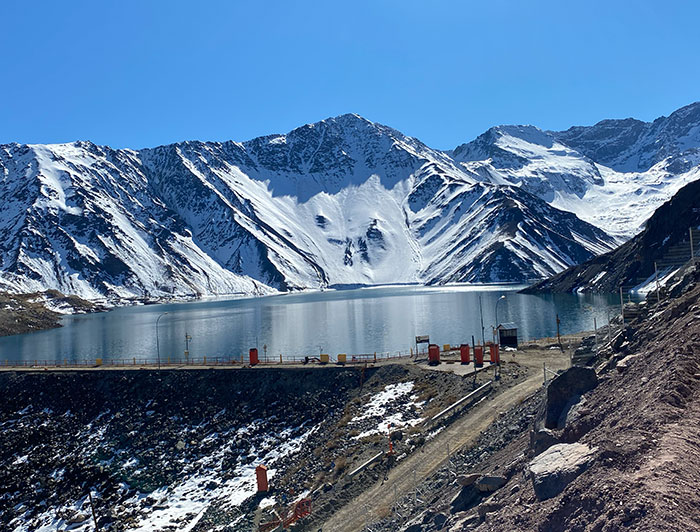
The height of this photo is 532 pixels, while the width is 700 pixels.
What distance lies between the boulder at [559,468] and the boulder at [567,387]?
157 inches

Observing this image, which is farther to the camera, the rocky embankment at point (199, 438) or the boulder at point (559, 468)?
the rocky embankment at point (199, 438)

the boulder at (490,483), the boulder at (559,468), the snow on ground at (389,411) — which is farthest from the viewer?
the snow on ground at (389,411)

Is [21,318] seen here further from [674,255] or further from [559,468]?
[559,468]

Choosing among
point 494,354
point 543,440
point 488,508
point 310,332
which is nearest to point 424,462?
point 543,440

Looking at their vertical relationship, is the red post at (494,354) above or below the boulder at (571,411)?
below

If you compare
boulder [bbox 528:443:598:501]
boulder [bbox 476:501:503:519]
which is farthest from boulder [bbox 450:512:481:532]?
boulder [bbox 528:443:598:501]

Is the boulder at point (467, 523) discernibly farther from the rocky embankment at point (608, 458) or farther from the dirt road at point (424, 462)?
the dirt road at point (424, 462)

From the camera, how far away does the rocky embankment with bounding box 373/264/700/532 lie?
9.79 m

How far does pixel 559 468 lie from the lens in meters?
12.4

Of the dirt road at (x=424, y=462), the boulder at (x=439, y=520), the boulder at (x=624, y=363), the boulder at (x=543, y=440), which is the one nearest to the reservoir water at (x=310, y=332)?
the dirt road at (x=424, y=462)

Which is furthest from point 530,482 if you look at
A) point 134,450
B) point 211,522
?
point 134,450

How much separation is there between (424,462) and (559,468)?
1540 centimetres

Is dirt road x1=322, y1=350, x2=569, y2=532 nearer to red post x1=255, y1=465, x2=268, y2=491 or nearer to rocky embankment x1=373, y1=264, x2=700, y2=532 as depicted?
rocky embankment x1=373, y1=264, x2=700, y2=532

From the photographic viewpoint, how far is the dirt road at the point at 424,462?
2391 centimetres
